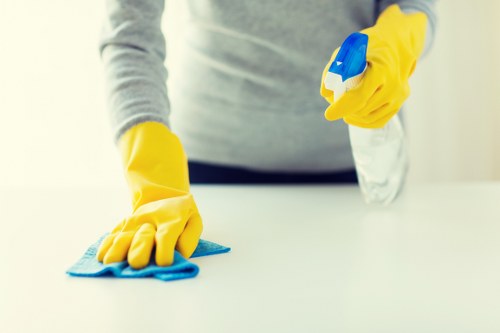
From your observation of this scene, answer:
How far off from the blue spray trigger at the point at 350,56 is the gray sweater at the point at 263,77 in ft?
1.32

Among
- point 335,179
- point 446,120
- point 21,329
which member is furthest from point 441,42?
point 21,329

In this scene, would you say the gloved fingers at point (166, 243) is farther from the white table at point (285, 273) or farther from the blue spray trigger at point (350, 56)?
the blue spray trigger at point (350, 56)

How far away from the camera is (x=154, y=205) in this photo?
83 cm

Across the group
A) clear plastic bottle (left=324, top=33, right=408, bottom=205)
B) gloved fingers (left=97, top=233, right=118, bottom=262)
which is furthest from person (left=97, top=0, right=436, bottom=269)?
clear plastic bottle (left=324, top=33, right=408, bottom=205)

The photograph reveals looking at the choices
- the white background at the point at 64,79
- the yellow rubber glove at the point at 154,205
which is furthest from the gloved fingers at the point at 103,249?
the white background at the point at 64,79

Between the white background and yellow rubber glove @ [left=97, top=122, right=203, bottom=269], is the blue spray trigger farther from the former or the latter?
the white background

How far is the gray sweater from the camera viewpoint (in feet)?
3.92

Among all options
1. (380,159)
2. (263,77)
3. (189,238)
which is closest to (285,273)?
(189,238)

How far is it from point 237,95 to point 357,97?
1.59ft

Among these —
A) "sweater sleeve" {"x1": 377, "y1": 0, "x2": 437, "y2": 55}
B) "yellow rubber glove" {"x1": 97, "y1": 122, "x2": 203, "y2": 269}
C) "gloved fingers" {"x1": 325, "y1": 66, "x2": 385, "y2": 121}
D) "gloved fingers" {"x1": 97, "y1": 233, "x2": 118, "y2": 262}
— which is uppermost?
"sweater sleeve" {"x1": 377, "y1": 0, "x2": 437, "y2": 55}

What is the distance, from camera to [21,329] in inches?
22.4

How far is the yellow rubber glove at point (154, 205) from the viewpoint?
74cm

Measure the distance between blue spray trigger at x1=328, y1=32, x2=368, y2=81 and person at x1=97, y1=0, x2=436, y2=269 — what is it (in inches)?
1.6

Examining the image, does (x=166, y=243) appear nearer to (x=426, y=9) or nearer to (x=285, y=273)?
(x=285, y=273)
